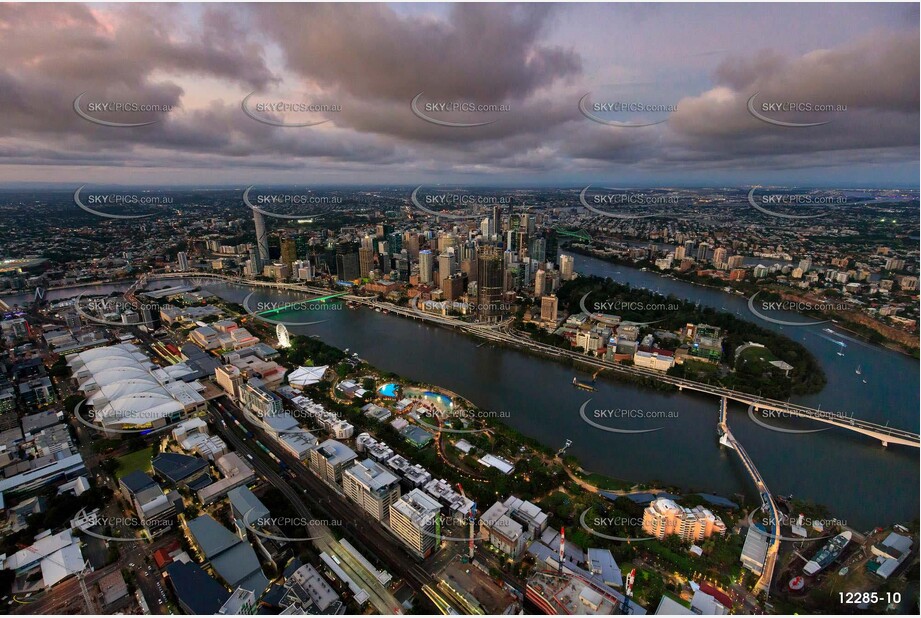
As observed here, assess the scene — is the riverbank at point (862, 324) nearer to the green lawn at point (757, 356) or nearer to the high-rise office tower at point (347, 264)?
the green lawn at point (757, 356)

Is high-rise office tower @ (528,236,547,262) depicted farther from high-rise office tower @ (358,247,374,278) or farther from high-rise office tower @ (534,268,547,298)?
high-rise office tower @ (358,247,374,278)

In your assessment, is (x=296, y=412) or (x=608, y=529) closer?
(x=608, y=529)

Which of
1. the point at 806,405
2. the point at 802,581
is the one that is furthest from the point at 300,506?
the point at 806,405

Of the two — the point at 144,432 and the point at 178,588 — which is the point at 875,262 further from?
the point at 144,432

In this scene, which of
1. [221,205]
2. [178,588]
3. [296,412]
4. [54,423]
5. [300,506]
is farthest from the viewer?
[221,205]

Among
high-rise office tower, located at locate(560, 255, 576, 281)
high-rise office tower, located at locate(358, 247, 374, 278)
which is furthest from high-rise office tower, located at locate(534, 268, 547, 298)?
high-rise office tower, located at locate(358, 247, 374, 278)

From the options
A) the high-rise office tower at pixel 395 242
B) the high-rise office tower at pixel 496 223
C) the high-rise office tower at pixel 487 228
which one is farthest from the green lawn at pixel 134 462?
the high-rise office tower at pixel 496 223
